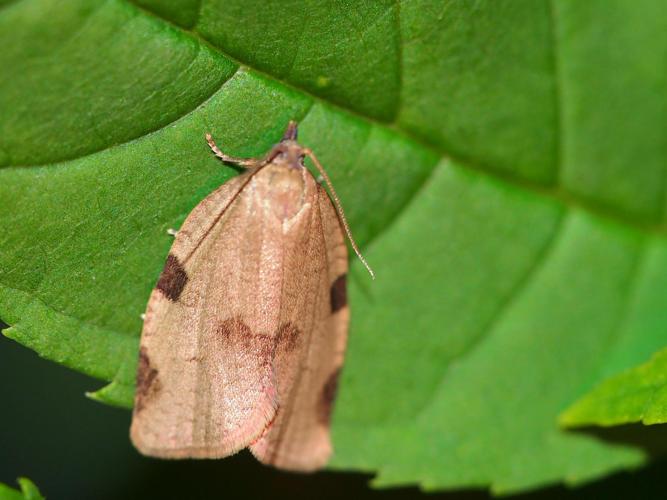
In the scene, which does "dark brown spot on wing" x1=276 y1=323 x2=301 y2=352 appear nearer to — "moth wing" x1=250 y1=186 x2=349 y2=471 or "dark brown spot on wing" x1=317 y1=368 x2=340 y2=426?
"moth wing" x1=250 y1=186 x2=349 y2=471

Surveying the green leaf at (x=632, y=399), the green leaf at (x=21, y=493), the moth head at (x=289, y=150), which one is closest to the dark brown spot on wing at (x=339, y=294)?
the moth head at (x=289, y=150)

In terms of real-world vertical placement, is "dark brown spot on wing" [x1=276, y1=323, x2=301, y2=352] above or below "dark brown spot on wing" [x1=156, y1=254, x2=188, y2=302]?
below

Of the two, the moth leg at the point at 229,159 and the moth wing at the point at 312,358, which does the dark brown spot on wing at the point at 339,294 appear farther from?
the moth leg at the point at 229,159

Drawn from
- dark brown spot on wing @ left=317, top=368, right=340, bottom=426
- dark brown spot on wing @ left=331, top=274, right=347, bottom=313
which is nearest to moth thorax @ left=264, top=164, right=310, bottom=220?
dark brown spot on wing @ left=331, top=274, right=347, bottom=313

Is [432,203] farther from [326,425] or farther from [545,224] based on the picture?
[326,425]

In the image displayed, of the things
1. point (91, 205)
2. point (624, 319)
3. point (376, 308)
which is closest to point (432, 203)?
point (376, 308)

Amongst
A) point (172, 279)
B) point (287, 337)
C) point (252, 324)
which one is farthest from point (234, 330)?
point (172, 279)

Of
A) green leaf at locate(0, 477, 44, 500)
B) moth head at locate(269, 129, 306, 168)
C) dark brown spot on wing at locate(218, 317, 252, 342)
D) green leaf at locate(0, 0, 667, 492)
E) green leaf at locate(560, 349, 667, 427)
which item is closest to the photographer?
green leaf at locate(0, 477, 44, 500)
